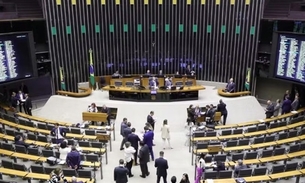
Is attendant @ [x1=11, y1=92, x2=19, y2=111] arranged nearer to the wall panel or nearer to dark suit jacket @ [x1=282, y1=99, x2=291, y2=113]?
the wall panel

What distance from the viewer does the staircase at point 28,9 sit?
18.3 metres

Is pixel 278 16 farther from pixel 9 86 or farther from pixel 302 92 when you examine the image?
pixel 9 86

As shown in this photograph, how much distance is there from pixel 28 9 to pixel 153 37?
7233mm

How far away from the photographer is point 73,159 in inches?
397

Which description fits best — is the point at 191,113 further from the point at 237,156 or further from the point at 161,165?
the point at 161,165

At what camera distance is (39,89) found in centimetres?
2036

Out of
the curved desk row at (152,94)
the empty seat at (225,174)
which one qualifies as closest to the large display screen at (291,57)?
the curved desk row at (152,94)

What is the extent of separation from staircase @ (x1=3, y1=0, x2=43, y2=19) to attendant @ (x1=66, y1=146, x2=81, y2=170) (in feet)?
35.9

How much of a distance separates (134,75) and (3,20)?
24.6 feet

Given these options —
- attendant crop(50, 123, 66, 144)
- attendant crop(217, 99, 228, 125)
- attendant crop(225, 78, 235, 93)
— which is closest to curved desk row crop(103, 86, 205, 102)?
attendant crop(225, 78, 235, 93)

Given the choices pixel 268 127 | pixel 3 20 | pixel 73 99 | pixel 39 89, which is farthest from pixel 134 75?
pixel 268 127

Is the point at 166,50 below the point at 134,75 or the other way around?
the other way around

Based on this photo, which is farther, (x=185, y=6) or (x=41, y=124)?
(x=185, y=6)

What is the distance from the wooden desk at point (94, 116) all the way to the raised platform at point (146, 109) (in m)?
1.25
